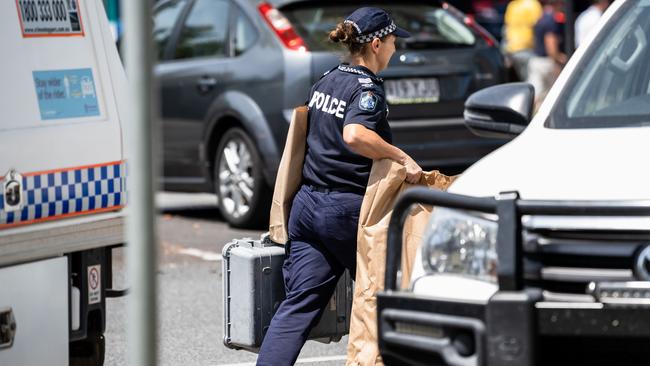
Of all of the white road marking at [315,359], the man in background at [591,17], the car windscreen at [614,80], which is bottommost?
the white road marking at [315,359]

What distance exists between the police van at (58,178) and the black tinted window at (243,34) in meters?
5.08

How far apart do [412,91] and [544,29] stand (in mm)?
7446

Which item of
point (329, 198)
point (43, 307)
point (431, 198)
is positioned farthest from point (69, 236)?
point (431, 198)

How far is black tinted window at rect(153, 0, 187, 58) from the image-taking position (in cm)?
1177

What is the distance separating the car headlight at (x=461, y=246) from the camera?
433 cm

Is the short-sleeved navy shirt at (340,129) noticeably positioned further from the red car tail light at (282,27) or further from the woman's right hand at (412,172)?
the red car tail light at (282,27)

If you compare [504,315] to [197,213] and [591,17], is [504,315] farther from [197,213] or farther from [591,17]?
[591,17]

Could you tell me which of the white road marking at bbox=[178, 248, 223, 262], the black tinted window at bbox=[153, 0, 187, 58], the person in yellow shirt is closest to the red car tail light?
the black tinted window at bbox=[153, 0, 187, 58]

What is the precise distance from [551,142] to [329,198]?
1100mm

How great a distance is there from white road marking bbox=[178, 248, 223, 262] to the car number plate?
1.64 m

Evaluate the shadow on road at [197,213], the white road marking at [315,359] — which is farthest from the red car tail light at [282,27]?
the white road marking at [315,359]

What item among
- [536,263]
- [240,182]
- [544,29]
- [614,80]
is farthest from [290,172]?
[544,29]

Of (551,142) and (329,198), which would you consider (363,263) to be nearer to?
(329,198)

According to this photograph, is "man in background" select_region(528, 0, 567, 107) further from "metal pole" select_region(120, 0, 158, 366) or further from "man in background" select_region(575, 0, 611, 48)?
"metal pole" select_region(120, 0, 158, 366)
